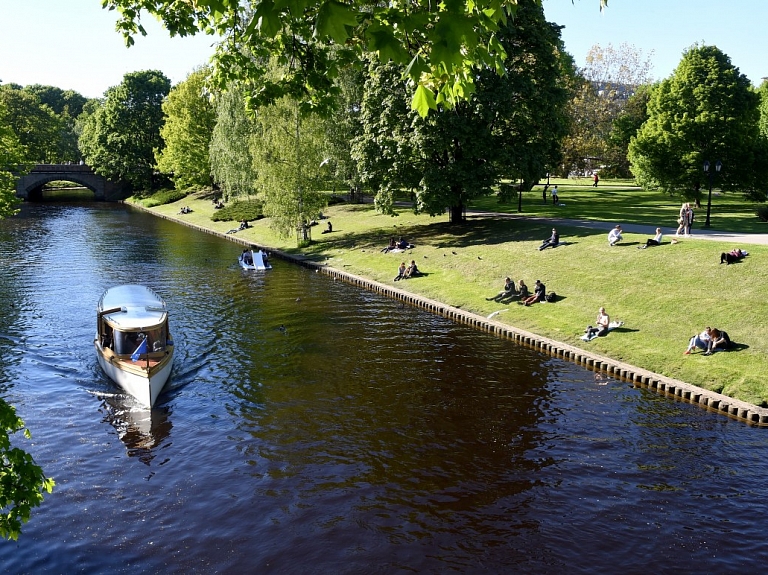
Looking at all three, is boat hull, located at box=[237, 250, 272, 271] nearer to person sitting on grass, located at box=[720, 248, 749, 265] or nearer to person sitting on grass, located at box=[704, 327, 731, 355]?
person sitting on grass, located at box=[720, 248, 749, 265]

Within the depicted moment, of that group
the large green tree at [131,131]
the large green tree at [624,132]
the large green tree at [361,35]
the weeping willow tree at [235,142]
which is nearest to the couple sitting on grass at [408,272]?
the large green tree at [361,35]

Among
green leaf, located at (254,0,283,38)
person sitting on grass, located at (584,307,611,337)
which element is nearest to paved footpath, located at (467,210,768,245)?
person sitting on grass, located at (584,307,611,337)

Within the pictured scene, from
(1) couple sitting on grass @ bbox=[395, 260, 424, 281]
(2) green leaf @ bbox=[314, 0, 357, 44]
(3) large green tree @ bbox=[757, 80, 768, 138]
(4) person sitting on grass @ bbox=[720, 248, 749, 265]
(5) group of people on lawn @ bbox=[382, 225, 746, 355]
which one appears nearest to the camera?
(2) green leaf @ bbox=[314, 0, 357, 44]

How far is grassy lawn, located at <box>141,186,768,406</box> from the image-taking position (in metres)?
27.3

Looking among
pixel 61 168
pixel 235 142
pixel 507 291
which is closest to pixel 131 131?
pixel 61 168

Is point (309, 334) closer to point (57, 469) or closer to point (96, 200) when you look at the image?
point (57, 469)

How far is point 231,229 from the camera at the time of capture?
76.2m

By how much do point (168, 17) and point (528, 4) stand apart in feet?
157

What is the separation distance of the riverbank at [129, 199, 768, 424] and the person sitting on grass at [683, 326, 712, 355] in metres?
0.46

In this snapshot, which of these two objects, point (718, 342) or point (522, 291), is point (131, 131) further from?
point (718, 342)

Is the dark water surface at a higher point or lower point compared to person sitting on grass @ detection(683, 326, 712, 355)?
lower

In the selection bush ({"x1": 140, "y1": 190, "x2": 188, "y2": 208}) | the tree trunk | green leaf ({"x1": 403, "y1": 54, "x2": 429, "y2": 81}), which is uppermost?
green leaf ({"x1": 403, "y1": 54, "x2": 429, "y2": 81})

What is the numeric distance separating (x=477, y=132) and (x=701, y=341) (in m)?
29.0

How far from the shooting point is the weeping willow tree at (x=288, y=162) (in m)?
59.9
